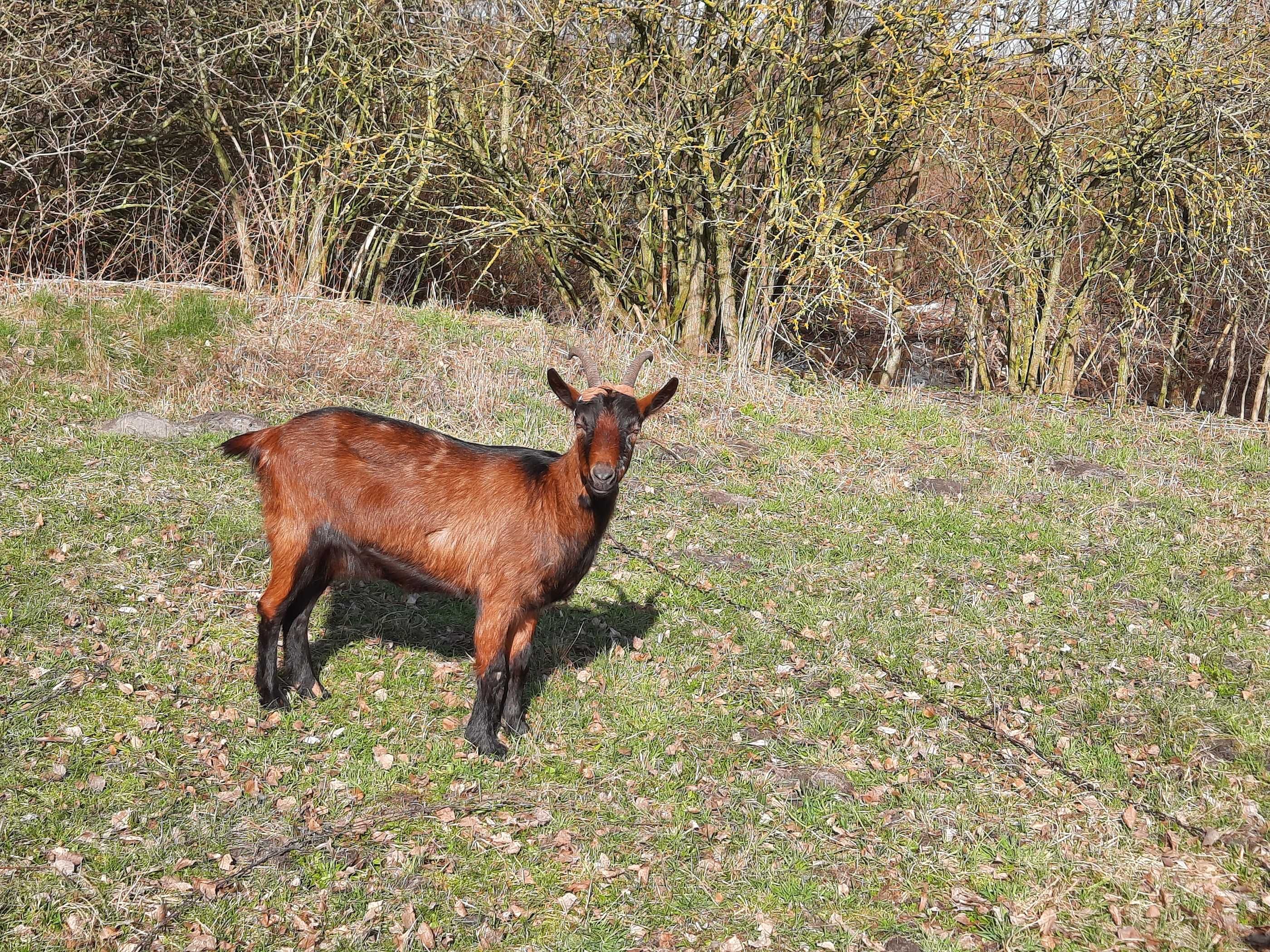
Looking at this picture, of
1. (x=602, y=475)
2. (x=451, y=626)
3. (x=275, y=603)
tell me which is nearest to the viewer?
(x=602, y=475)

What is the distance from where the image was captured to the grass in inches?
150

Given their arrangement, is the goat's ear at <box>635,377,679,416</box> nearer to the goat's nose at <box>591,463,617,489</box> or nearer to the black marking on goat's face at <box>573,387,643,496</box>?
the black marking on goat's face at <box>573,387,643,496</box>

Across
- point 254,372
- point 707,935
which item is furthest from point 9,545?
point 707,935

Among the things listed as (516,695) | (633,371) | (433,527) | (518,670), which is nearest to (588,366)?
(633,371)

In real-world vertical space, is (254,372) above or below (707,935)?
above

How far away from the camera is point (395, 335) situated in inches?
389

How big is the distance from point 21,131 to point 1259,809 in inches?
457

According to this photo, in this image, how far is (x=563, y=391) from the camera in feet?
15.2

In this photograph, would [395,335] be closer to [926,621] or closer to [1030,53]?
[926,621]

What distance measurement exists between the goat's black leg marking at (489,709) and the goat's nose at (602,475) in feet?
3.19

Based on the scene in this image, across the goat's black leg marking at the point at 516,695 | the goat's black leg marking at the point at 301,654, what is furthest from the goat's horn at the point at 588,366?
the goat's black leg marking at the point at 301,654

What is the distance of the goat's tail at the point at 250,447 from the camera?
4.92 meters

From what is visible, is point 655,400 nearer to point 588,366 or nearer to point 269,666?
point 588,366

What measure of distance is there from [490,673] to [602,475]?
110cm
